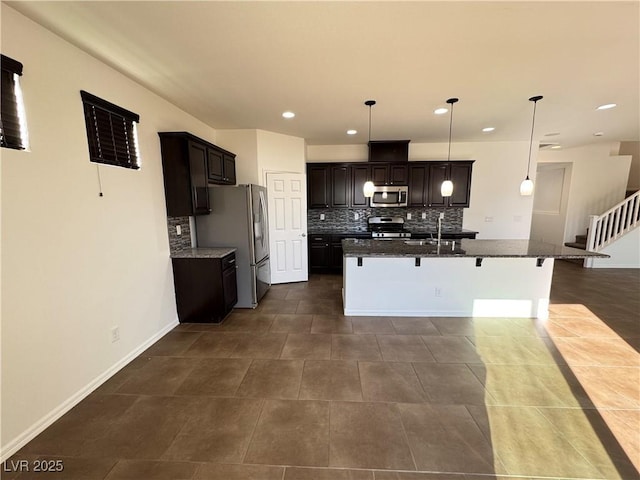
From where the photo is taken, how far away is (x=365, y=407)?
1972 millimetres

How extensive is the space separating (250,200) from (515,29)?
3089 mm

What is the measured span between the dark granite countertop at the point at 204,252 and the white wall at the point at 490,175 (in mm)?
3169

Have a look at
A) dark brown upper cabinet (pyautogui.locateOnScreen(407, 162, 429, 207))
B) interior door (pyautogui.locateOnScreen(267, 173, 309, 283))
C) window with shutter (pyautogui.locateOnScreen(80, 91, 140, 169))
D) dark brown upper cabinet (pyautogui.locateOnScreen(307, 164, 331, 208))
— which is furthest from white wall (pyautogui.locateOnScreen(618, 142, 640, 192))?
window with shutter (pyautogui.locateOnScreen(80, 91, 140, 169))

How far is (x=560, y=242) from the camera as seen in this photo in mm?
6977

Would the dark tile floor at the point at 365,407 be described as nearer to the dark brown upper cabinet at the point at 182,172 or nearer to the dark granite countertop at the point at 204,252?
the dark granite countertop at the point at 204,252

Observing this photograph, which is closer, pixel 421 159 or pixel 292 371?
pixel 292 371

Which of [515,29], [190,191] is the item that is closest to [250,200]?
[190,191]

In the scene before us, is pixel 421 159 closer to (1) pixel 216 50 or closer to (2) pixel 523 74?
(2) pixel 523 74

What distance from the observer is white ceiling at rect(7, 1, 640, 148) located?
5.62ft

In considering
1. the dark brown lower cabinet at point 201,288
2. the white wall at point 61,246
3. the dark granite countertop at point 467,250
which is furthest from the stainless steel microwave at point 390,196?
the white wall at point 61,246

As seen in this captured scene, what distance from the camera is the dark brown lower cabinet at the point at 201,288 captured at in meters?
3.27

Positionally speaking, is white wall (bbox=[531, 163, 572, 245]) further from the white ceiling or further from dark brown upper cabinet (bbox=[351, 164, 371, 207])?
dark brown upper cabinet (bbox=[351, 164, 371, 207])

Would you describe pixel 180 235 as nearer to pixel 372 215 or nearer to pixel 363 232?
pixel 363 232

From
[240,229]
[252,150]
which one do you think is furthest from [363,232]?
[240,229]
